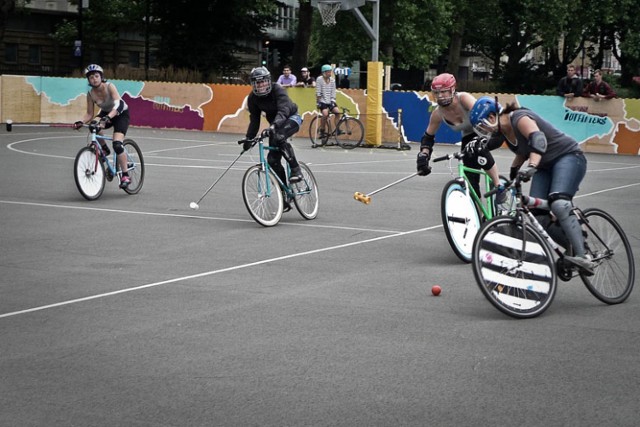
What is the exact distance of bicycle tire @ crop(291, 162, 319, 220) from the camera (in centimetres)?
1403

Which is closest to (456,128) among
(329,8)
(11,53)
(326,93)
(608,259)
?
(608,259)

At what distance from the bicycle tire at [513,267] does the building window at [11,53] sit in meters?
64.9

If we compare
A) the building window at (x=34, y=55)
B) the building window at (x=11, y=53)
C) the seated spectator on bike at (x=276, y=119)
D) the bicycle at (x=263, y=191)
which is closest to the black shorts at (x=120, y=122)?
the seated spectator on bike at (x=276, y=119)

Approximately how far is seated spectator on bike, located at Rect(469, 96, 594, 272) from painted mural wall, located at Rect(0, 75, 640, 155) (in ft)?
60.3

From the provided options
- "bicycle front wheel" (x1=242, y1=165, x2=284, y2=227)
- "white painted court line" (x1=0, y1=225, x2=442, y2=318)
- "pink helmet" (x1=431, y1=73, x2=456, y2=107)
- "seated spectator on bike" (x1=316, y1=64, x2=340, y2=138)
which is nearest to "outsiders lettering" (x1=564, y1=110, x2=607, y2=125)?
"seated spectator on bike" (x1=316, y1=64, x2=340, y2=138)

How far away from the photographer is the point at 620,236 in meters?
8.65

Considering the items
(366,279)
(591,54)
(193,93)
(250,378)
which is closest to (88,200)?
(366,279)

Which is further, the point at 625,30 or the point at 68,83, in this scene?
the point at 625,30

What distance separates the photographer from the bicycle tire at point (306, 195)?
14.0 metres

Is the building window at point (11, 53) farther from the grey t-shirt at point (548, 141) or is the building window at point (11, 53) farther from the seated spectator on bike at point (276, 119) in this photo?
the grey t-shirt at point (548, 141)

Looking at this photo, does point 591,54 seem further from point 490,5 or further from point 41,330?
point 41,330

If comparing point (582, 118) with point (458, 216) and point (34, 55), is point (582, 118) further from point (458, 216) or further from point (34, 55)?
point (34, 55)

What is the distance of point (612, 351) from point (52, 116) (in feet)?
106

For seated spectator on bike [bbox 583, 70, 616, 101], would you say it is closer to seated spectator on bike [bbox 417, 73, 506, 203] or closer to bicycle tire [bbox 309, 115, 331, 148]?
bicycle tire [bbox 309, 115, 331, 148]
